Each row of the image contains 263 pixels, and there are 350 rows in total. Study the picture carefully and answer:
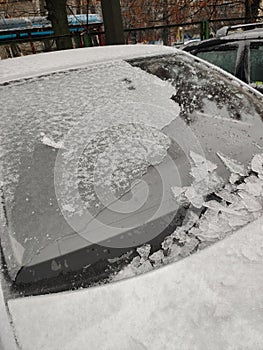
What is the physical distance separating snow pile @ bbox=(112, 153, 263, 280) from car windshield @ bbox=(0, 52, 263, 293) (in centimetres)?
1

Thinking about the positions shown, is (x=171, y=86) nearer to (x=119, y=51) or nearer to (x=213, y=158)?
(x=119, y=51)

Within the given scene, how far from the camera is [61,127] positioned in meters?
1.49

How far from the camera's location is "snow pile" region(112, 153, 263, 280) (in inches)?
44.4

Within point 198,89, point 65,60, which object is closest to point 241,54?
point 198,89

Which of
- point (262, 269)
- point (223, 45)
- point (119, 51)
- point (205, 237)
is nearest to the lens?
point (262, 269)

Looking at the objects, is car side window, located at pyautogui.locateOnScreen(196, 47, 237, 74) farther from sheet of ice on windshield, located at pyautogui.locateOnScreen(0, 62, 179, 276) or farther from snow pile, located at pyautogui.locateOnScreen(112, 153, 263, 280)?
snow pile, located at pyautogui.locateOnScreen(112, 153, 263, 280)

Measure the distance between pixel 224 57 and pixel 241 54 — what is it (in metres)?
0.29

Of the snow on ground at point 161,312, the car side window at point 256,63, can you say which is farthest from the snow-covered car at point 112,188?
the car side window at point 256,63

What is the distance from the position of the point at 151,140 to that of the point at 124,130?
0.15 metres

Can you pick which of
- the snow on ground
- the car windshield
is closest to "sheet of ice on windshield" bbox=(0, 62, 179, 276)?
the car windshield

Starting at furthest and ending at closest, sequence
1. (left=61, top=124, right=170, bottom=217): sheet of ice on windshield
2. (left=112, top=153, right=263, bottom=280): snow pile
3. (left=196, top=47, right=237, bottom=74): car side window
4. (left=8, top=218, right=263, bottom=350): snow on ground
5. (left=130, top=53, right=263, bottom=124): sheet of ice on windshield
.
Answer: (left=196, top=47, right=237, bottom=74): car side window
(left=130, top=53, right=263, bottom=124): sheet of ice on windshield
(left=61, top=124, right=170, bottom=217): sheet of ice on windshield
(left=112, top=153, right=263, bottom=280): snow pile
(left=8, top=218, right=263, bottom=350): snow on ground

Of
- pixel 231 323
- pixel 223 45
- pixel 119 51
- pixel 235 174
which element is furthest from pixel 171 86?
pixel 223 45

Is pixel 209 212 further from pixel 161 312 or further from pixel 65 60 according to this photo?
pixel 65 60

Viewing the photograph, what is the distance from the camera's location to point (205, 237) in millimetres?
1179
